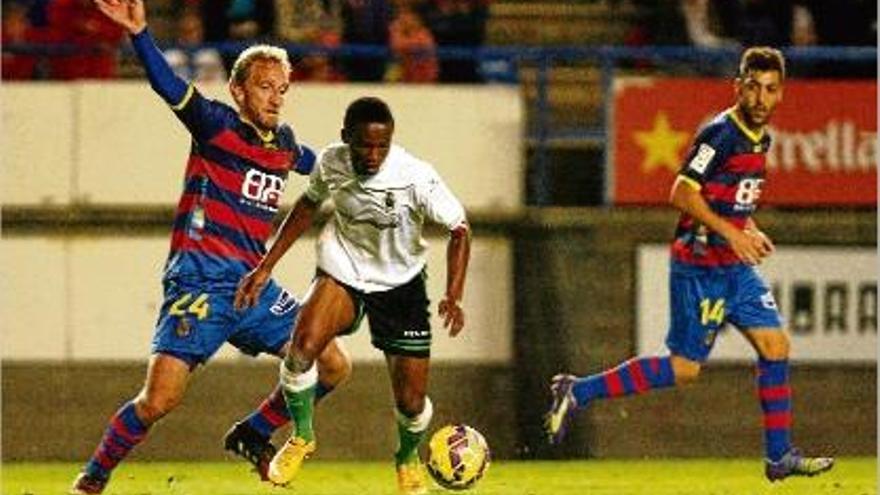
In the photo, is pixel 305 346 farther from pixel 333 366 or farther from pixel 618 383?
pixel 618 383

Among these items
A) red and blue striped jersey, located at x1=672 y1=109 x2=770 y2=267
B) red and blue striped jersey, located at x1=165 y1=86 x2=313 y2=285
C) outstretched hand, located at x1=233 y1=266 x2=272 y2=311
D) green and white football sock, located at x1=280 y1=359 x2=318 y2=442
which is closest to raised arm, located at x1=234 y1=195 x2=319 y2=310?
outstretched hand, located at x1=233 y1=266 x2=272 y2=311

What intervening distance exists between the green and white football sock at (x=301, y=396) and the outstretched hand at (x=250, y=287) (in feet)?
1.08

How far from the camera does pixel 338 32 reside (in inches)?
664

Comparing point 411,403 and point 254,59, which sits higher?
point 254,59

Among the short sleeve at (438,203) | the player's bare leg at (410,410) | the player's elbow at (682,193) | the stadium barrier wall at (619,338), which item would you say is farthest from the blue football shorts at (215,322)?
the stadium barrier wall at (619,338)

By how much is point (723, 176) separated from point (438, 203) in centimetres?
194

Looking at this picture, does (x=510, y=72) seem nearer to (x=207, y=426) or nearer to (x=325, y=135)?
(x=325, y=135)

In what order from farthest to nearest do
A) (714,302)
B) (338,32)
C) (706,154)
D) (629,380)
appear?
1. (338,32)
2. (629,380)
3. (714,302)
4. (706,154)

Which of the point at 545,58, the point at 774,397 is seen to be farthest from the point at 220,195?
the point at 545,58

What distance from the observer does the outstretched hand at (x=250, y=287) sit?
12164 mm

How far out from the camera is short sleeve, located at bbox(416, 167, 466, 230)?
476 inches

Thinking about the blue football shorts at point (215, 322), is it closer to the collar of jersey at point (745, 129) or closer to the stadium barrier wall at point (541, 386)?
the collar of jersey at point (745, 129)

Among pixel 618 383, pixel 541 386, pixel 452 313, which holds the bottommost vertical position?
pixel 541 386

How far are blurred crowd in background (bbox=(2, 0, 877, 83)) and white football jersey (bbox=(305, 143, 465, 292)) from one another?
11.4 ft
